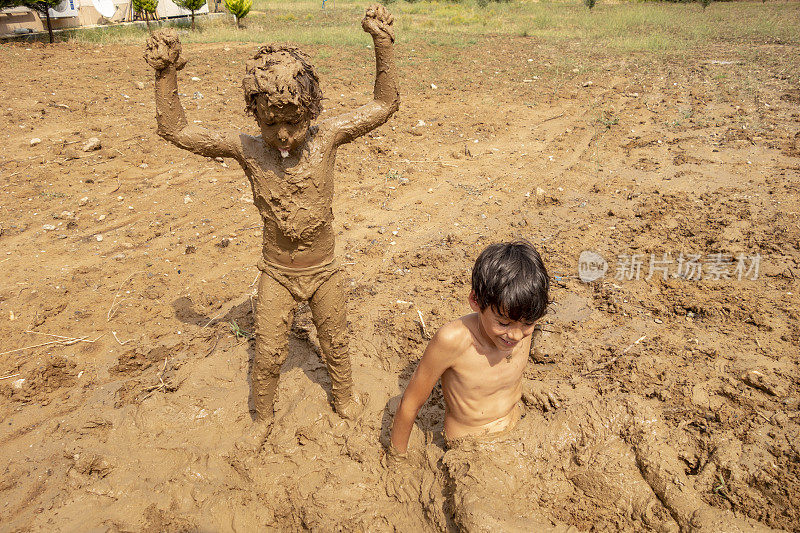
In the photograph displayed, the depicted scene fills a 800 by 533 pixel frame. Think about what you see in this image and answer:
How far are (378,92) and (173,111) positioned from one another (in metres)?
1.01

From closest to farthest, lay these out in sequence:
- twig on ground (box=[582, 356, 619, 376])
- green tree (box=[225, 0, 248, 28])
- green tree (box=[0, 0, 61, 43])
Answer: twig on ground (box=[582, 356, 619, 376]) < green tree (box=[0, 0, 61, 43]) < green tree (box=[225, 0, 248, 28])

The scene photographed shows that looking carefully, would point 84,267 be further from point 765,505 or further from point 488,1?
point 488,1

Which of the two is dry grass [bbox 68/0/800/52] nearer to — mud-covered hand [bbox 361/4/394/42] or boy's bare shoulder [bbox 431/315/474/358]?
mud-covered hand [bbox 361/4/394/42]

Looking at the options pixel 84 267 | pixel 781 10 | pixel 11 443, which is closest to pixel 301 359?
pixel 11 443

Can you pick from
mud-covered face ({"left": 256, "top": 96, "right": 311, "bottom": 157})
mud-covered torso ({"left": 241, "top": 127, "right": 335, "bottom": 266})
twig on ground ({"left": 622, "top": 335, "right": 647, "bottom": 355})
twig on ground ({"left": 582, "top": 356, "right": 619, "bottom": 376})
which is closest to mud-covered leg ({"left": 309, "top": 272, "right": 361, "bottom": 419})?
mud-covered torso ({"left": 241, "top": 127, "right": 335, "bottom": 266})

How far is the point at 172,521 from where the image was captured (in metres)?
2.54

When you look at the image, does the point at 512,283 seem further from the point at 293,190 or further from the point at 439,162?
the point at 439,162

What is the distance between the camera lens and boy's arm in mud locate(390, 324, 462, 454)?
2.21 meters

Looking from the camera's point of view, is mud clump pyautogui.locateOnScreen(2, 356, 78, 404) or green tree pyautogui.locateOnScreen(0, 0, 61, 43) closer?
mud clump pyautogui.locateOnScreen(2, 356, 78, 404)

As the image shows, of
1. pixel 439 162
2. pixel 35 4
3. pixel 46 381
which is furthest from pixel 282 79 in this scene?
pixel 35 4

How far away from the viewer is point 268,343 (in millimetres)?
2779

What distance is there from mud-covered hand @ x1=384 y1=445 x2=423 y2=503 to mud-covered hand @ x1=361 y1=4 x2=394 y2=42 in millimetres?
2076

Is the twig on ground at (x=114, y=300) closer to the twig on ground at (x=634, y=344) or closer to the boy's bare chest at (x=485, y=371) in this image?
the boy's bare chest at (x=485, y=371)

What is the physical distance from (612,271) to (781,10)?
2766cm
